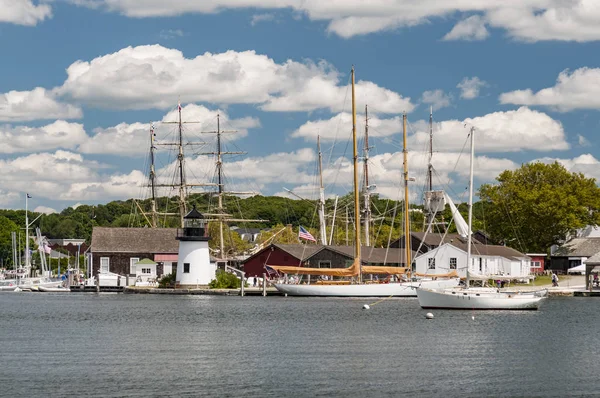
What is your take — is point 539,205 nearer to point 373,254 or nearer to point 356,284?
point 373,254

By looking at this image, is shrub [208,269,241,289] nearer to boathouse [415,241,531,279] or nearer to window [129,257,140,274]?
window [129,257,140,274]

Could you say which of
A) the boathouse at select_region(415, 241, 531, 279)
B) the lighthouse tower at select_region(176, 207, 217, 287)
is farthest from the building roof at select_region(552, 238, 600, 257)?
the lighthouse tower at select_region(176, 207, 217, 287)

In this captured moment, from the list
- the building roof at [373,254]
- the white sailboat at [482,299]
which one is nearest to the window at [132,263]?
the building roof at [373,254]

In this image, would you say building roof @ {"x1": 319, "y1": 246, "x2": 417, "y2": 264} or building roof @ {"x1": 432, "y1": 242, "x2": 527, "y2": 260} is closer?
building roof @ {"x1": 319, "y1": 246, "x2": 417, "y2": 264}

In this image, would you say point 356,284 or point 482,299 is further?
point 356,284

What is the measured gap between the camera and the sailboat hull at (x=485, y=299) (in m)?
68.4

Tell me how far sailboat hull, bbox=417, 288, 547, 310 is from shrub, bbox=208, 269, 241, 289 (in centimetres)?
3211

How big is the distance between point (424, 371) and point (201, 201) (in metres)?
138

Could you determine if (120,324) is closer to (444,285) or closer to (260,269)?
(444,285)

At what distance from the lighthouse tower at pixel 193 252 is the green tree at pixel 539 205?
40146 millimetres

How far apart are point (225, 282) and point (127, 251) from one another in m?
17.1

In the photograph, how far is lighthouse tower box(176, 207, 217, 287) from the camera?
95.6 meters

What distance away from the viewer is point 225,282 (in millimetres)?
98938

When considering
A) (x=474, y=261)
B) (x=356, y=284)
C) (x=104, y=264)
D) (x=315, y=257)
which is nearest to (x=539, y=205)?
(x=474, y=261)
